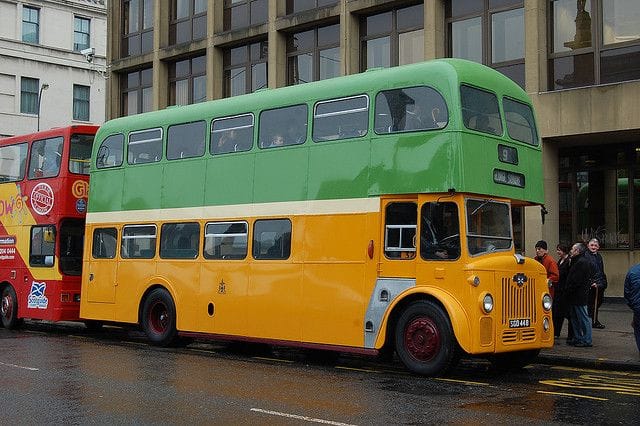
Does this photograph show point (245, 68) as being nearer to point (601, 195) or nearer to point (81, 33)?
point (601, 195)

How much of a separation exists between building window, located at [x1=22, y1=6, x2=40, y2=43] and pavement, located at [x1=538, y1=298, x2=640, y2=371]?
43367mm

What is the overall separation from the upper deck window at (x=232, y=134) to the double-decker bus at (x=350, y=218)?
0.03 m

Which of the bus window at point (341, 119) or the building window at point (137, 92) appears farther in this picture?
the building window at point (137, 92)

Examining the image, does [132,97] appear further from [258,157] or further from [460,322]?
[460,322]

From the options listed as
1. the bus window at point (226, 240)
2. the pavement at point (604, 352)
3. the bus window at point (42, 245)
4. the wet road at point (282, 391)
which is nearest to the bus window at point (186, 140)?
the bus window at point (226, 240)

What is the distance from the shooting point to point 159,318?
54.9ft

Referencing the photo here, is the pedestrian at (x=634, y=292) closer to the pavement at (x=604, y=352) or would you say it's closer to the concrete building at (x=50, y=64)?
the pavement at (x=604, y=352)

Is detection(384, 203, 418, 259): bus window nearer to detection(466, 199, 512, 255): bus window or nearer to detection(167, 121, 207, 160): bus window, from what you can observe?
detection(466, 199, 512, 255): bus window

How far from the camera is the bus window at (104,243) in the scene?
17625 mm

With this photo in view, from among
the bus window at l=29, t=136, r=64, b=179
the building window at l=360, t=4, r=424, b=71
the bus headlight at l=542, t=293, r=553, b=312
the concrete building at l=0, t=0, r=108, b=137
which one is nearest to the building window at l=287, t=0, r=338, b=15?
the building window at l=360, t=4, r=424, b=71

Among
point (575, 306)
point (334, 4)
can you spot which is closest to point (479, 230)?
point (575, 306)

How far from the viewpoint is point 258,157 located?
14.7 m

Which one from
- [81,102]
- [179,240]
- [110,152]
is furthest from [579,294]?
[81,102]

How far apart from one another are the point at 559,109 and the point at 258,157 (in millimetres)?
9931
